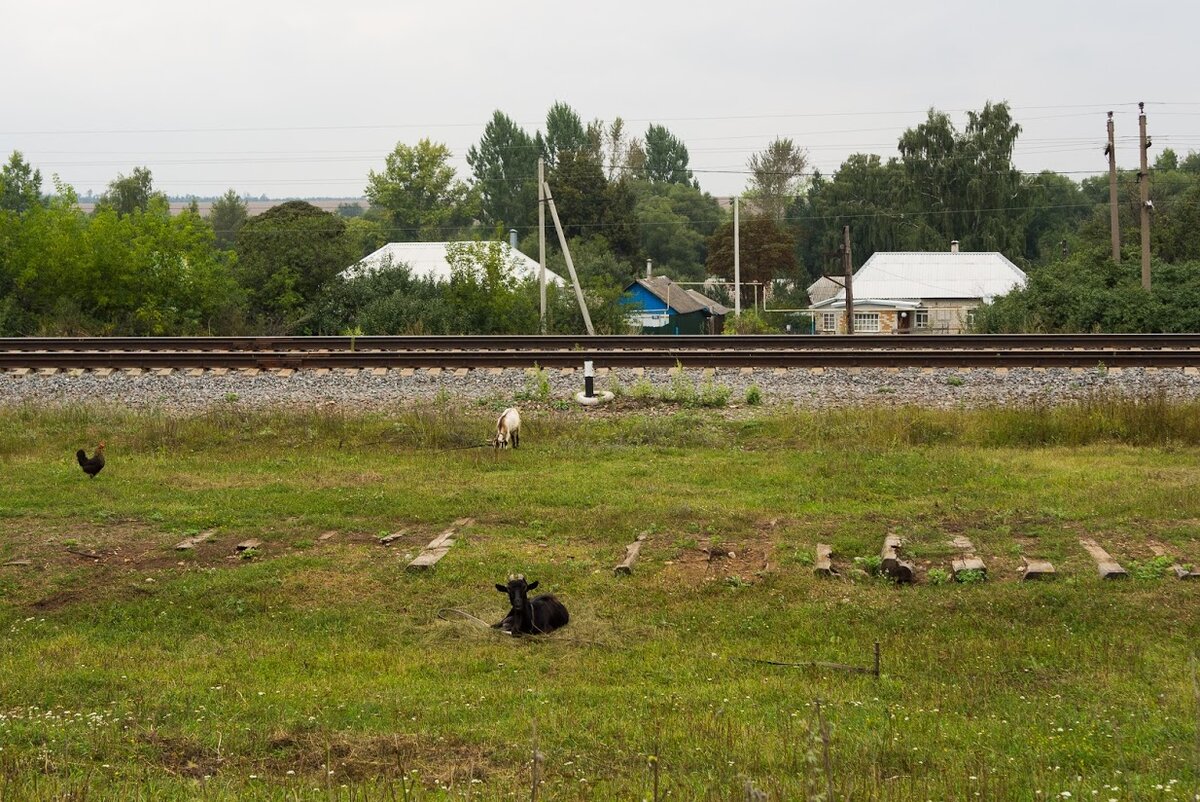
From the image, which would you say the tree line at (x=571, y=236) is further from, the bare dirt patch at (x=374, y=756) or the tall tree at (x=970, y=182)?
the bare dirt patch at (x=374, y=756)

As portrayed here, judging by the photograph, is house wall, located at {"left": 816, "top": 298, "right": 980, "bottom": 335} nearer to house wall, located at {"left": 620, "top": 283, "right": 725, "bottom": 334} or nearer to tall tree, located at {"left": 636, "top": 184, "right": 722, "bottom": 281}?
house wall, located at {"left": 620, "top": 283, "right": 725, "bottom": 334}

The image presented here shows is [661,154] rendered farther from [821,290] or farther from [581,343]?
[581,343]

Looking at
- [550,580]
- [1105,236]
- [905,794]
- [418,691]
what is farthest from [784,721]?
[1105,236]

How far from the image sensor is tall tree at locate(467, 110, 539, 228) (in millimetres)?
116188

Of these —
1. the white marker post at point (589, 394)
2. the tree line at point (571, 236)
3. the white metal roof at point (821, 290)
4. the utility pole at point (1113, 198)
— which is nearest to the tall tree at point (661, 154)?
the tree line at point (571, 236)

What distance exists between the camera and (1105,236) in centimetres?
7325

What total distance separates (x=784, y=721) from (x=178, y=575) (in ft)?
20.7

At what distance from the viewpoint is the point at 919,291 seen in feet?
234

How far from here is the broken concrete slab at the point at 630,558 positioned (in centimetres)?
1086

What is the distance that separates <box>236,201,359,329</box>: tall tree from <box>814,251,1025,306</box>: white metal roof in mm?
31857

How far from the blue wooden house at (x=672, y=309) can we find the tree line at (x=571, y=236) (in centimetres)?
261

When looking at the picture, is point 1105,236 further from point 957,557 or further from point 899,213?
point 957,557

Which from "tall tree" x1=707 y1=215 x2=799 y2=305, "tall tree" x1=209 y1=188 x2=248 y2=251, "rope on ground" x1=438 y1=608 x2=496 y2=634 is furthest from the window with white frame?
"tall tree" x1=209 y1=188 x2=248 y2=251

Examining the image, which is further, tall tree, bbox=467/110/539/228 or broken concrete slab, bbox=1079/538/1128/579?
tall tree, bbox=467/110/539/228
